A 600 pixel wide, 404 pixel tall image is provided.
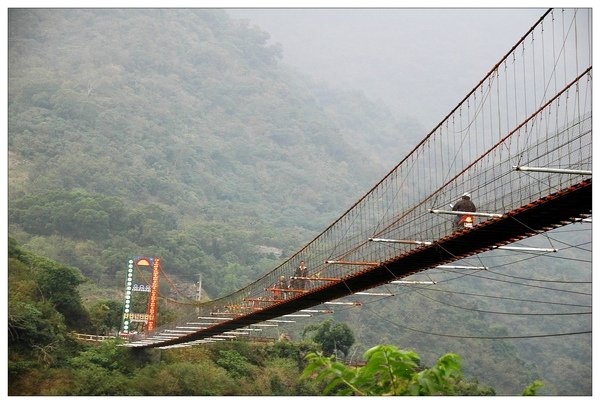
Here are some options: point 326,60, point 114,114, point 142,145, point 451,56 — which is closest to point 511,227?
point 142,145

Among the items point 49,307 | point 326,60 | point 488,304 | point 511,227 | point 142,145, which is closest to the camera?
point 511,227

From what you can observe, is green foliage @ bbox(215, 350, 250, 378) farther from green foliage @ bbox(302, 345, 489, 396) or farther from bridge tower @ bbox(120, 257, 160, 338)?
green foliage @ bbox(302, 345, 489, 396)

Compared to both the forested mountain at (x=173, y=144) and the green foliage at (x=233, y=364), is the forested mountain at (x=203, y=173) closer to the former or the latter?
the forested mountain at (x=173, y=144)

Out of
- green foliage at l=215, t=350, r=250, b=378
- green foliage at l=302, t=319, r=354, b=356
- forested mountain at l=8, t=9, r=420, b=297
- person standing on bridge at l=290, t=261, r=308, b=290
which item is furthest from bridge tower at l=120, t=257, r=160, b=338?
forested mountain at l=8, t=9, r=420, b=297

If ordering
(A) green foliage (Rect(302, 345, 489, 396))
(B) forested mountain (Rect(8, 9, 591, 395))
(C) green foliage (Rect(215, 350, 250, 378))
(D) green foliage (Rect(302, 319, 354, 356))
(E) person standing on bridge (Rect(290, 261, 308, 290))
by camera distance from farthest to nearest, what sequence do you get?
(B) forested mountain (Rect(8, 9, 591, 395)) → (D) green foliage (Rect(302, 319, 354, 356)) → (C) green foliage (Rect(215, 350, 250, 378)) → (E) person standing on bridge (Rect(290, 261, 308, 290)) → (A) green foliage (Rect(302, 345, 489, 396))

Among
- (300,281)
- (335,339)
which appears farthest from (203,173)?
(300,281)

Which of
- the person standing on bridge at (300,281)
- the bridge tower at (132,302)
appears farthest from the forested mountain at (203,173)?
the person standing on bridge at (300,281)

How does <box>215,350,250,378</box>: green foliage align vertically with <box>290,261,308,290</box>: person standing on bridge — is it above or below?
below

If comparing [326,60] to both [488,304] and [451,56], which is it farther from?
[488,304]
